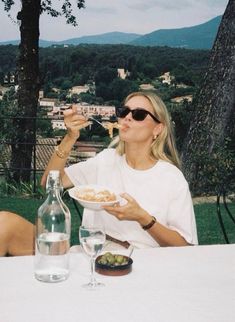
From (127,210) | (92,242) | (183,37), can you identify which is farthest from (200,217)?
(183,37)

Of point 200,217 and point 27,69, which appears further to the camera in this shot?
point 27,69

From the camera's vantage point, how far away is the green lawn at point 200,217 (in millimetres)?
5367

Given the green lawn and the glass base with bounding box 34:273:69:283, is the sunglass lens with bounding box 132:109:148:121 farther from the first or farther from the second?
the green lawn

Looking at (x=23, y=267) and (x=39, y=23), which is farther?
(x=39, y=23)

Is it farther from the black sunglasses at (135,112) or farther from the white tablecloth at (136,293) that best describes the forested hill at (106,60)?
the white tablecloth at (136,293)

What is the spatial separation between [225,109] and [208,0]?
438cm

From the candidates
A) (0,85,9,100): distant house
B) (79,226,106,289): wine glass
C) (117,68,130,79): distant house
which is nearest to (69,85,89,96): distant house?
(117,68,130,79): distant house

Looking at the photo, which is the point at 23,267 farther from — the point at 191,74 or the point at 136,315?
the point at 191,74

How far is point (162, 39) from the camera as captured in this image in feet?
33.5

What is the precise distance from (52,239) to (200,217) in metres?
4.71

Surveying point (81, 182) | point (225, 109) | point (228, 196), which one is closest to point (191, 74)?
point (225, 109)

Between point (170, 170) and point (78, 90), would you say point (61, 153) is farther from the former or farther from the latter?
point (78, 90)

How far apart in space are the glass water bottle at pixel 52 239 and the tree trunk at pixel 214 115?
238 inches

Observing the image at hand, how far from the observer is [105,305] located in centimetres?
153
